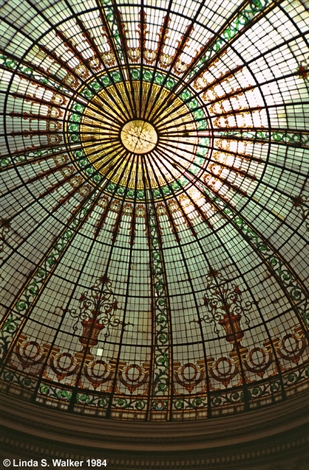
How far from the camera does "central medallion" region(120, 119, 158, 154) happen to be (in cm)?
2212

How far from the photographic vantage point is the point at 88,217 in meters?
23.8

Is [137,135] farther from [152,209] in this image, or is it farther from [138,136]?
[152,209]

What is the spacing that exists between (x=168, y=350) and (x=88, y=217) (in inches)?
284

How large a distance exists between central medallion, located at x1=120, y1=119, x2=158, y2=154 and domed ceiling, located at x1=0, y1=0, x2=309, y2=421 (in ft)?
0.22

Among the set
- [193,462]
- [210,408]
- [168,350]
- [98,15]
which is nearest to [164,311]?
[168,350]

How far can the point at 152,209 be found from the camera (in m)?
24.0

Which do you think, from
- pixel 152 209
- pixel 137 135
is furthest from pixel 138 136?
pixel 152 209

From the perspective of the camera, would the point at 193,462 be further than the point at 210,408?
No

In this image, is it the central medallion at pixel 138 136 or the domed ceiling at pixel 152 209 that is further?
the central medallion at pixel 138 136

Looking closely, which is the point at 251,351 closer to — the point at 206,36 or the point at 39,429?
the point at 39,429

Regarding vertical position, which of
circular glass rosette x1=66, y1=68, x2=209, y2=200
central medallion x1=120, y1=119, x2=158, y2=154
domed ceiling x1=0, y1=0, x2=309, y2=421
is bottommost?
domed ceiling x1=0, y1=0, x2=309, y2=421

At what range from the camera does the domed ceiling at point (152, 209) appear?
19.3 metres

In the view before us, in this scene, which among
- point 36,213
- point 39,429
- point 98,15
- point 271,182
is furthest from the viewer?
point 36,213

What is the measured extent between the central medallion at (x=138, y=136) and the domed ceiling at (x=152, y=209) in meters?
0.07
